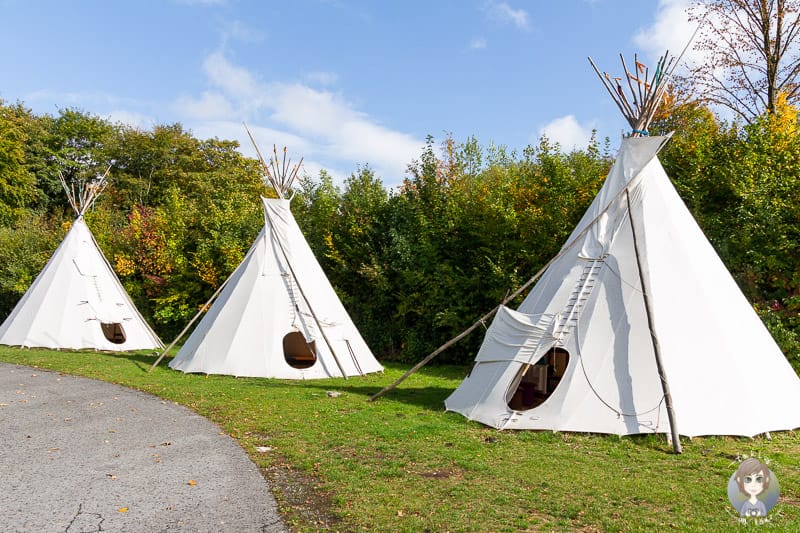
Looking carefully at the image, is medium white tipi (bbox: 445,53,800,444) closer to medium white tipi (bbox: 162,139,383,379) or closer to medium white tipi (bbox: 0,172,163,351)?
medium white tipi (bbox: 162,139,383,379)

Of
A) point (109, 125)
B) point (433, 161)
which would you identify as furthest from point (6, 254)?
point (433, 161)

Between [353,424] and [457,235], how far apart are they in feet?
30.8

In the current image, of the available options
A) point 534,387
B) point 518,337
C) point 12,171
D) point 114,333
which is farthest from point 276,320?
point 12,171

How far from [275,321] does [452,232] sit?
6070 millimetres

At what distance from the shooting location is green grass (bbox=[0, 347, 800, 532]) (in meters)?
4.76

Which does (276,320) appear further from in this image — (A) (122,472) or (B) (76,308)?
(B) (76,308)

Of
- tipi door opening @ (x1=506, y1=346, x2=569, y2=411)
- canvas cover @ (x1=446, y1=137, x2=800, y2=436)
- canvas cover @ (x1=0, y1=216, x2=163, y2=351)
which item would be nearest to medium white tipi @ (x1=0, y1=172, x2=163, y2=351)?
canvas cover @ (x1=0, y1=216, x2=163, y2=351)

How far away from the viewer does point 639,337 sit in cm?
→ 755

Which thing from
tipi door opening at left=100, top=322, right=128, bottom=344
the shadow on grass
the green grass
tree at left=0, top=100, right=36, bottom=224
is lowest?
the green grass

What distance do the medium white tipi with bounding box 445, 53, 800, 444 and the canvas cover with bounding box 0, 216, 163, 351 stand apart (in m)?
12.8

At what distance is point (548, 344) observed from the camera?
311 inches

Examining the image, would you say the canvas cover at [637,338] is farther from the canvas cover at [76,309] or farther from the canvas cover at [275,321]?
the canvas cover at [76,309]

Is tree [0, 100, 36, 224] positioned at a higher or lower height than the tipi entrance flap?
higher

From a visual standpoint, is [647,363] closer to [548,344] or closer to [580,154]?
[548,344]
